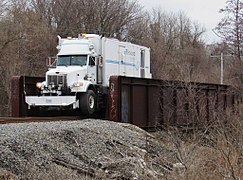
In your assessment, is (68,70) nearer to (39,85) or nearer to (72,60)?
(72,60)

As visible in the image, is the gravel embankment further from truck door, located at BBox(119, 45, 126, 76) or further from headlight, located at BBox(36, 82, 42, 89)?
truck door, located at BBox(119, 45, 126, 76)

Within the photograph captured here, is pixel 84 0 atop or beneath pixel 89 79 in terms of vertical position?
atop

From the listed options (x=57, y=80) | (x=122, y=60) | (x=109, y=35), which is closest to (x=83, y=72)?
(x=57, y=80)

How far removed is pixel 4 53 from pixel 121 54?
14524 mm

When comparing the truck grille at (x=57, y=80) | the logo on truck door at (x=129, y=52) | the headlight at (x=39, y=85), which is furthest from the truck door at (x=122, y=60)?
the headlight at (x=39, y=85)

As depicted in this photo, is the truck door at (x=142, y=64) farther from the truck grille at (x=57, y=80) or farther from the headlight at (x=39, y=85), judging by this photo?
the headlight at (x=39, y=85)

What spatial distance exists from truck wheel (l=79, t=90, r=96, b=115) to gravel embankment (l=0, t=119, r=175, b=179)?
522 cm

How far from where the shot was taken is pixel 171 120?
21.5 metres

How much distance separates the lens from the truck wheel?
797 inches

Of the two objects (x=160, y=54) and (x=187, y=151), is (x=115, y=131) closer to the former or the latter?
(x=187, y=151)

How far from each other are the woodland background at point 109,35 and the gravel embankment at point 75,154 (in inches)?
205

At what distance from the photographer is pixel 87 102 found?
66.3 ft

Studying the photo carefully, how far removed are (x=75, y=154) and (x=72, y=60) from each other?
34.8ft

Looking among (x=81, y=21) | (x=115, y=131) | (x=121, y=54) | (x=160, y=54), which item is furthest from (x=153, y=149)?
(x=160, y=54)
